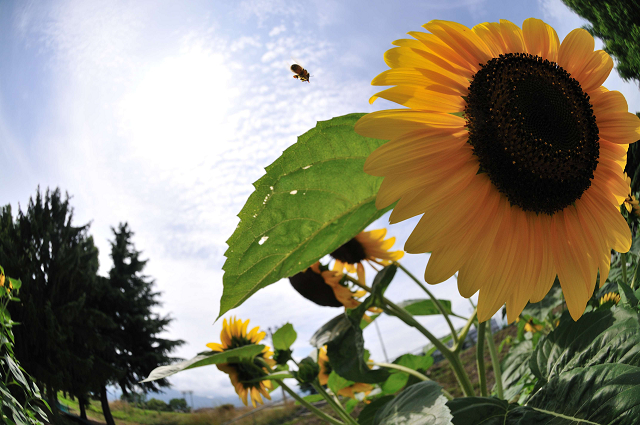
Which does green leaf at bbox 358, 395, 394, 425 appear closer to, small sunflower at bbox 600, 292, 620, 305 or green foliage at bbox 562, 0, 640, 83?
small sunflower at bbox 600, 292, 620, 305

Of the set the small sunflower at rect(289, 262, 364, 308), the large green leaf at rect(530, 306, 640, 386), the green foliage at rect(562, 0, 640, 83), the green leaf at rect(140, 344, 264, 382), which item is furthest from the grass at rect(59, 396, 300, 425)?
the green foliage at rect(562, 0, 640, 83)

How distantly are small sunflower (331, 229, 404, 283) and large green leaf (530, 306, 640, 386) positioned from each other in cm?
42

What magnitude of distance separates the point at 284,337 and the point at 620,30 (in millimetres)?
603

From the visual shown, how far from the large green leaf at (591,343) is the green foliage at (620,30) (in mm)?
334

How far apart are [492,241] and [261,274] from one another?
0.16 meters

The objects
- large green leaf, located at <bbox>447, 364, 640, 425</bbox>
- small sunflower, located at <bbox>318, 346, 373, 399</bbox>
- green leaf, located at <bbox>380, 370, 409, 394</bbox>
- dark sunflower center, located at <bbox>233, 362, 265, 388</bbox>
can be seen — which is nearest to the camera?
large green leaf, located at <bbox>447, 364, 640, 425</bbox>

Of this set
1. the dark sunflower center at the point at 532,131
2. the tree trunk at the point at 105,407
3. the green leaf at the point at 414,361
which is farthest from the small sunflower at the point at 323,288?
the dark sunflower center at the point at 532,131

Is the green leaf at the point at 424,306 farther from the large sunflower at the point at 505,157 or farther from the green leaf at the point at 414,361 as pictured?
the large sunflower at the point at 505,157

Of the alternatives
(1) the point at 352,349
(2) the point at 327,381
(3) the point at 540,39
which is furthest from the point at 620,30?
(2) the point at 327,381

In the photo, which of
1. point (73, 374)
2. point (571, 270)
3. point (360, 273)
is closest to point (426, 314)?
point (360, 273)

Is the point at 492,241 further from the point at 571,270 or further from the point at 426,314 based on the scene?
the point at 426,314

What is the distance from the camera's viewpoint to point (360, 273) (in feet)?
2.58

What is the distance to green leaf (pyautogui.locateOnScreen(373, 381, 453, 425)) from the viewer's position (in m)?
0.26

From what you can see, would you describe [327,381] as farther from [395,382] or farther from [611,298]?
[611,298]
